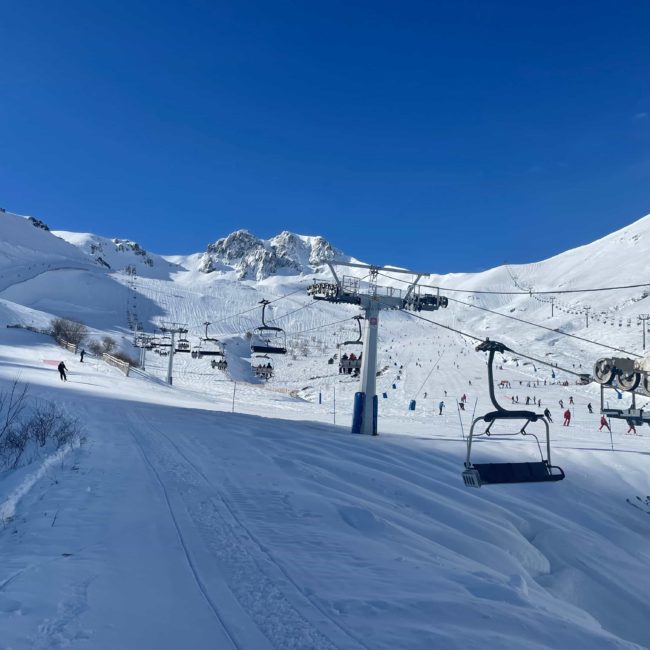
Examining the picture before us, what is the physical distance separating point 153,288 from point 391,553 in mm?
189598

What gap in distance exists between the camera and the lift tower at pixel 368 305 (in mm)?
20953

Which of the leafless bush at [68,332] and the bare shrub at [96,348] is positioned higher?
the leafless bush at [68,332]

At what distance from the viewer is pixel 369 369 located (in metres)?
21.6

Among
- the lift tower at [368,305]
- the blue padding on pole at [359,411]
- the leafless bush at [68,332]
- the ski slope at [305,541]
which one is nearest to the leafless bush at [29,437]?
the ski slope at [305,541]

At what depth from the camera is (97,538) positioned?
6.57 metres

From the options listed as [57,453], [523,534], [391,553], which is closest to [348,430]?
[523,534]

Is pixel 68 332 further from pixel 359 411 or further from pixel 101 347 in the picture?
pixel 359 411

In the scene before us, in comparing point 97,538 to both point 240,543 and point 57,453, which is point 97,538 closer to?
point 240,543

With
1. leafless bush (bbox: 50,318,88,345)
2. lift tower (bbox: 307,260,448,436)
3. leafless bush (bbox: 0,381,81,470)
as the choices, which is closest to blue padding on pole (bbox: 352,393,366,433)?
lift tower (bbox: 307,260,448,436)

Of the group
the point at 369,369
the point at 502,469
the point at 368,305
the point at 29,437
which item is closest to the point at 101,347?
the point at 368,305

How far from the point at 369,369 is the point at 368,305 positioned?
2.53 meters

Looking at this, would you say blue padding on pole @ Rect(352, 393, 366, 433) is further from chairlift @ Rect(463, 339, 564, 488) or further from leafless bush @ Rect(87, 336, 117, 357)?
leafless bush @ Rect(87, 336, 117, 357)

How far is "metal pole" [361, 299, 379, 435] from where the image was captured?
20.9m

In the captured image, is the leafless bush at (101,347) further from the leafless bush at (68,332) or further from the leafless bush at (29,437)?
the leafless bush at (29,437)
